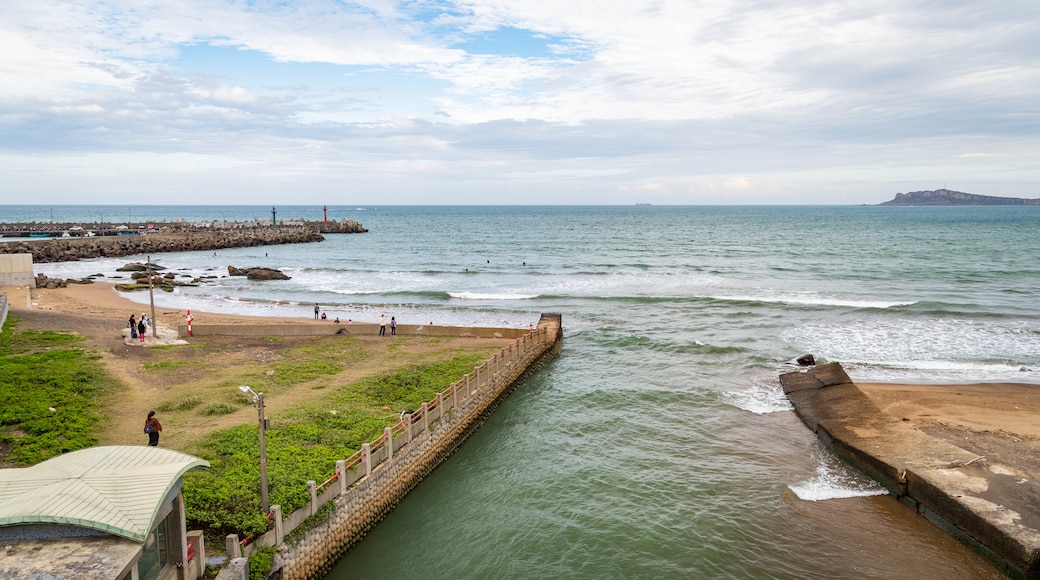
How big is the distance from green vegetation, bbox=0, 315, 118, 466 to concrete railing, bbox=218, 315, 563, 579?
813cm

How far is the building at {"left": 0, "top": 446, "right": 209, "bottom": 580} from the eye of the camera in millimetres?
9328

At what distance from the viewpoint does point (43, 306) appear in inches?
1742

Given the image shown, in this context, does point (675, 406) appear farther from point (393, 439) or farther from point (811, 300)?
point (811, 300)

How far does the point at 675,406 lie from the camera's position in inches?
1105

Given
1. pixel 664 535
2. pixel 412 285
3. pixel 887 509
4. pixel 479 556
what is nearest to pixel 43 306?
pixel 412 285

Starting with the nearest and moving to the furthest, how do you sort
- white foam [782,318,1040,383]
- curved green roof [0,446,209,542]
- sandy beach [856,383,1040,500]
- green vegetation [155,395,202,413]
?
1. curved green roof [0,446,209,542]
2. sandy beach [856,383,1040,500]
3. green vegetation [155,395,202,413]
4. white foam [782,318,1040,383]

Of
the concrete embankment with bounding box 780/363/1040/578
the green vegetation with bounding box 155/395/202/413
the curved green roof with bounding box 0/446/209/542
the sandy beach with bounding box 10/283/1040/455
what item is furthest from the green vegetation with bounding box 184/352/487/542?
the sandy beach with bounding box 10/283/1040/455

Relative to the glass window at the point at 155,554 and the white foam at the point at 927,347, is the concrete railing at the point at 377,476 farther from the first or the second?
the white foam at the point at 927,347

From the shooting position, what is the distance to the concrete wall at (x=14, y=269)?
52188 mm

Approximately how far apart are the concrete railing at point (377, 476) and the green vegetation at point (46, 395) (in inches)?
320

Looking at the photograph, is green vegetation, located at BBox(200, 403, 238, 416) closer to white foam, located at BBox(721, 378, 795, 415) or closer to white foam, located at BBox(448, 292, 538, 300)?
white foam, located at BBox(721, 378, 795, 415)

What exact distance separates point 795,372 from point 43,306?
48.2 m

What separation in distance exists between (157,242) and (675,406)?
101 m

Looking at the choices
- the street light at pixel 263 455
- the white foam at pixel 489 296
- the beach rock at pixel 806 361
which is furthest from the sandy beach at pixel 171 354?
the white foam at pixel 489 296
